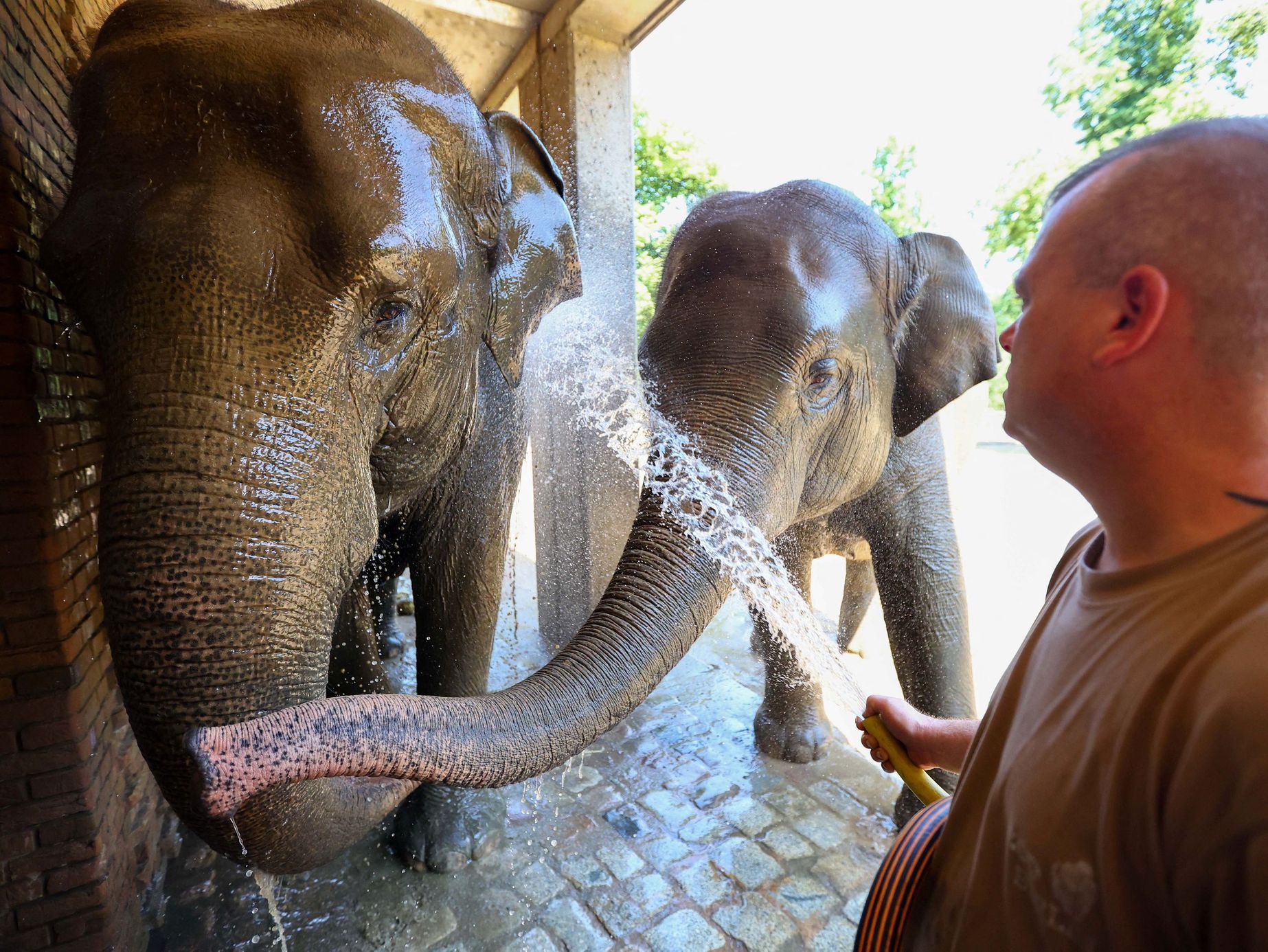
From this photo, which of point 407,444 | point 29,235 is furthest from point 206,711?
point 29,235

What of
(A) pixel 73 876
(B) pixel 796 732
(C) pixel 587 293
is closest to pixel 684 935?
(B) pixel 796 732

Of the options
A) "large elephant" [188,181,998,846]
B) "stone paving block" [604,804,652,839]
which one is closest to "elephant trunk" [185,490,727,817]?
"large elephant" [188,181,998,846]

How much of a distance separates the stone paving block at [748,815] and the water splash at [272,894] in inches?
58.0

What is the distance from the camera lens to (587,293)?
13.7 feet

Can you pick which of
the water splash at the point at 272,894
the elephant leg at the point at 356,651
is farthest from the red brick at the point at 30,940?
the elephant leg at the point at 356,651

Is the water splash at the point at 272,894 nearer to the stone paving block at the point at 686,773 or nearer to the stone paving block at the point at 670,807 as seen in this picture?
the stone paving block at the point at 670,807

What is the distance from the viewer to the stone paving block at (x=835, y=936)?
6.94ft

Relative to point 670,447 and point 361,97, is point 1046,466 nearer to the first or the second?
point 670,447

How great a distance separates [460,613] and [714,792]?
124 centimetres

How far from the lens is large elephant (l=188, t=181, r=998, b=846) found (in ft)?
3.62

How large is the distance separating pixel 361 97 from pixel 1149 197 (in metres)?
1.41

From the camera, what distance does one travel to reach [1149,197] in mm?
606

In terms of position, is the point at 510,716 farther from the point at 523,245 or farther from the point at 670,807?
the point at 670,807

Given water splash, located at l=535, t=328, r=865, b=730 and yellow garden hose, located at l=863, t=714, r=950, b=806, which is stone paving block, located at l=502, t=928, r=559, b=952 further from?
yellow garden hose, located at l=863, t=714, r=950, b=806
